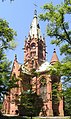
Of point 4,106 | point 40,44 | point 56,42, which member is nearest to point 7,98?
point 4,106

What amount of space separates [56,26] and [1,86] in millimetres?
12126

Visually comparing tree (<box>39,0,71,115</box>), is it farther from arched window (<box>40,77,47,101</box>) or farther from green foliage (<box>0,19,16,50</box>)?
arched window (<box>40,77,47,101</box>)

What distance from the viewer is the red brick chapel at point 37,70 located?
45094 millimetres

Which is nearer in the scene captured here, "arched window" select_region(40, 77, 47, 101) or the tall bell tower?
"arched window" select_region(40, 77, 47, 101)

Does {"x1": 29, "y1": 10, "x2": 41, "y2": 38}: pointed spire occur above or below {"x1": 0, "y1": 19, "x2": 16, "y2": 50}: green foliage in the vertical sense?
above

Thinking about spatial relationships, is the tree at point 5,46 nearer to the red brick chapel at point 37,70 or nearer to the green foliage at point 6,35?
the green foliage at point 6,35

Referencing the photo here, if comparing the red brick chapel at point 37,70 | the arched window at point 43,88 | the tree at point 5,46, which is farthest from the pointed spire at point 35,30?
the tree at point 5,46

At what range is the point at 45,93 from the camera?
156 feet

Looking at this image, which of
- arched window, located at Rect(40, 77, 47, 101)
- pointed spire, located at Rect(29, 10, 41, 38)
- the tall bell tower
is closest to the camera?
arched window, located at Rect(40, 77, 47, 101)

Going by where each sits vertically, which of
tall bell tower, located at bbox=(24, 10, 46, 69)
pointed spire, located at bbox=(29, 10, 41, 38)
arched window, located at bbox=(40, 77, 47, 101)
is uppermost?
pointed spire, located at bbox=(29, 10, 41, 38)

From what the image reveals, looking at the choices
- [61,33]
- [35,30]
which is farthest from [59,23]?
[35,30]

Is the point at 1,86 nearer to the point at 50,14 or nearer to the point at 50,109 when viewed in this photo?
the point at 50,14

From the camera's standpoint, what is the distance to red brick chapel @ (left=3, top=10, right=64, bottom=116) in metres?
45.1

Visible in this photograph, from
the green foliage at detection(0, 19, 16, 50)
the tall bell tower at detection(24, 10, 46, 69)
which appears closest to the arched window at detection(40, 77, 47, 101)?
the tall bell tower at detection(24, 10, 46, 69)
